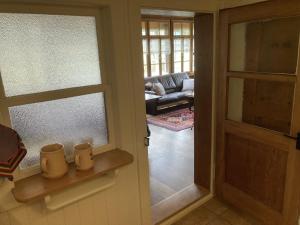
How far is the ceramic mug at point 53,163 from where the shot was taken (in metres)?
1.37

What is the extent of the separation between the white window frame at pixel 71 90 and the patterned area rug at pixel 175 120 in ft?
10.8

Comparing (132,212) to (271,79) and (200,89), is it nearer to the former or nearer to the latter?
(200,89)

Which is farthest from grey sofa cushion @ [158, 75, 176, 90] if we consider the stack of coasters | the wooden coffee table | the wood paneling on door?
the stack of coasters

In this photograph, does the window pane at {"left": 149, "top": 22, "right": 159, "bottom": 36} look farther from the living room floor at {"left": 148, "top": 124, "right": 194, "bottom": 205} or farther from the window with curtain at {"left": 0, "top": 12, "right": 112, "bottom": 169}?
the window with curtain at {"left": 0, "top": 12, "right": 112, "bottom": 169}

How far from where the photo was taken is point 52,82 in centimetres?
147

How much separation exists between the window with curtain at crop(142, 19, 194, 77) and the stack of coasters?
5.82 metres

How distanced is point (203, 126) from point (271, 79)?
849 mm

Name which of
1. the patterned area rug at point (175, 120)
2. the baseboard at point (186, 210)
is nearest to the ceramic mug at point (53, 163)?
the baseboard at point (186, 210)

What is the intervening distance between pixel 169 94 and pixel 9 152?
5810 millimetres

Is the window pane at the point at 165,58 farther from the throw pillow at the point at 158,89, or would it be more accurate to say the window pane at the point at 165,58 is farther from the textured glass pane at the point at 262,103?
the textured glass pane at the point at 262,103

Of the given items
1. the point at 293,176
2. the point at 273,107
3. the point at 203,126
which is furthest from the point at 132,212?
the point at 273,107

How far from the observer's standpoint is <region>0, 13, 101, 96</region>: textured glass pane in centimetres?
131

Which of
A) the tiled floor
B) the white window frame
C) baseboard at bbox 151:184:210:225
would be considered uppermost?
the white window frame

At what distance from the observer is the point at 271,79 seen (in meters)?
1.87
